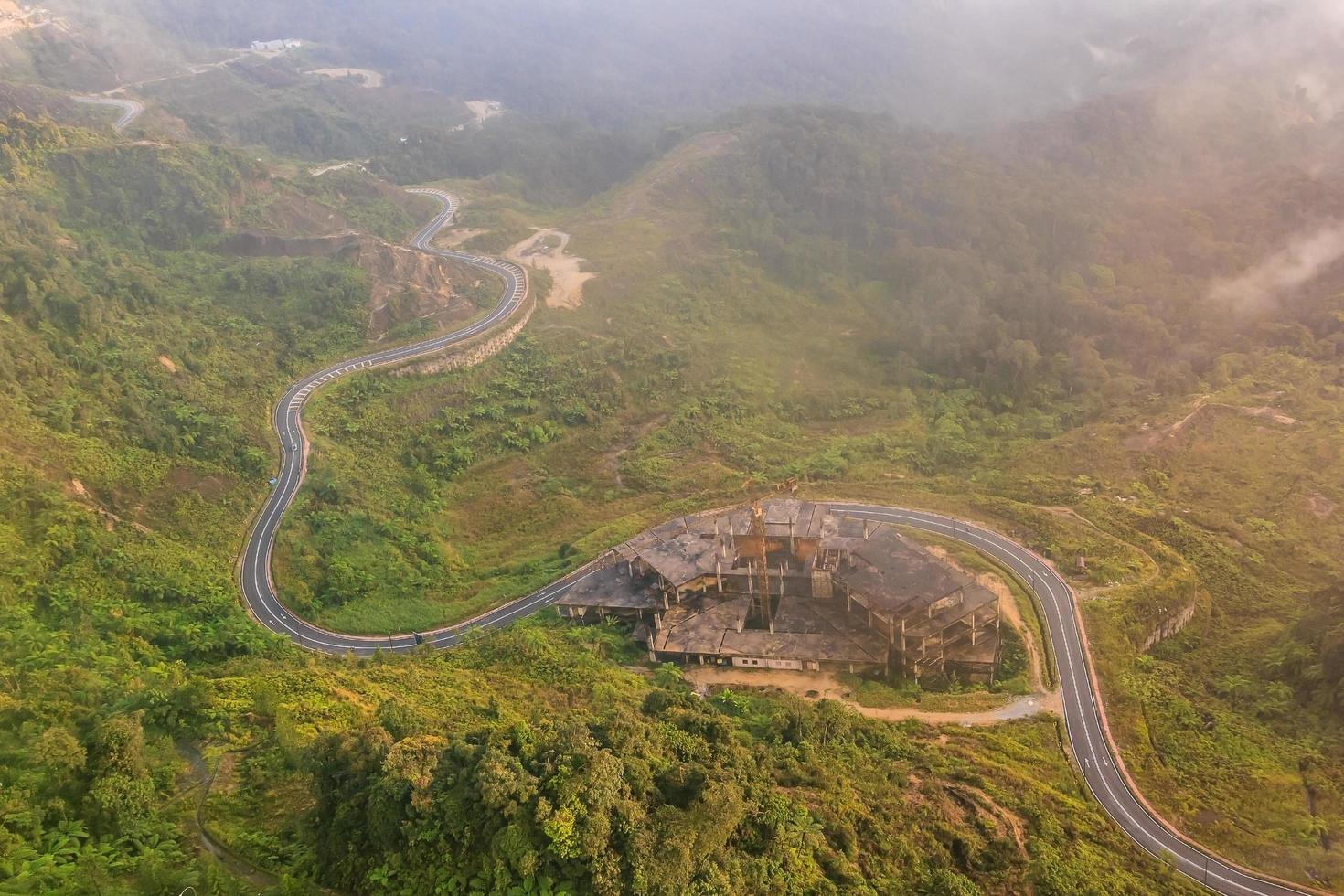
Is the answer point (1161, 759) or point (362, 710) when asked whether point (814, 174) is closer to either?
point (1161, 759)

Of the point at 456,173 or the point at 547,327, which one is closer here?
the point at 547,327

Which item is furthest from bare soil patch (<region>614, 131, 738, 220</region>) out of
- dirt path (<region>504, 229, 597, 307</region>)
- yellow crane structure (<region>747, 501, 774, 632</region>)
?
yellow crane structure (<region>747, 501, 774, 632</region>)

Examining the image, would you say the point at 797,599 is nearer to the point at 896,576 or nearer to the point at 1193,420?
the point at 896,576

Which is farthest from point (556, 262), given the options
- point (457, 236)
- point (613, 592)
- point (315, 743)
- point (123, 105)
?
point (315, 743)

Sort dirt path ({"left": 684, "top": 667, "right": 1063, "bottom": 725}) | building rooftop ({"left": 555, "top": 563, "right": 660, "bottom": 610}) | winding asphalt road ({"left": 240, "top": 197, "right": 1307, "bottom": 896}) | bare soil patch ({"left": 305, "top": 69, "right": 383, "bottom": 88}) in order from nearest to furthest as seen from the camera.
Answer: winding asphalt road ({"left": 240, "top": 197, "right": 1307, "bottom": 896})
dirt path ({"left": 684, "top": 667, "right": 1063, "bottom": 725})
building rooftop ({"left": 555, "top": 563, "right": 660, "bottom": 610})
bare soil patch ({"left": 305, "top": 69, "right": 383, "bottom": 88})

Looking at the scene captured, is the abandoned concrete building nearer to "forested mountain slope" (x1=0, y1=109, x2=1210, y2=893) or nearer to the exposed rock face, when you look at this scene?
"forested mountain slope" (x1=0, y1=109, x2=1210, y2=893)

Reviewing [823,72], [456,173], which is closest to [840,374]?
[456,173]
